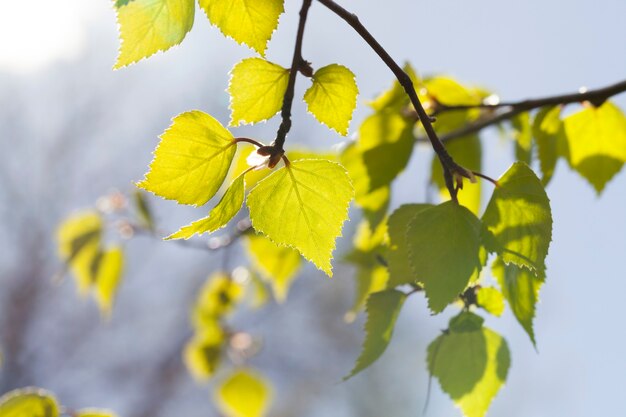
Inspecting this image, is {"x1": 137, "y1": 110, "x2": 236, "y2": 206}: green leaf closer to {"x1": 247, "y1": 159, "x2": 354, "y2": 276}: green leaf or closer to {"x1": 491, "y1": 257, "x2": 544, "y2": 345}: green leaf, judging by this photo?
{"x1": 247, "y1": 159, "x2": 354, "y2": 276}: green leaf

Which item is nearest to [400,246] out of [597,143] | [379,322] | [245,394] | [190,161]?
[379,322]

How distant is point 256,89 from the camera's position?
A: 0.34 metres

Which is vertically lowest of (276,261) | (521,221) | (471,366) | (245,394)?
(245,394)

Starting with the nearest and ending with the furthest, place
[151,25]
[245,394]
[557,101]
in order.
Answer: [151,25]
[557,101]
[245,394]

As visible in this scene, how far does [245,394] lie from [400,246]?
60 cm

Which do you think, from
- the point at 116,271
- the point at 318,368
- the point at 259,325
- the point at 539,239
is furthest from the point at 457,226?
the point at 318,368

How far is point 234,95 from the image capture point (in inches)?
13.6

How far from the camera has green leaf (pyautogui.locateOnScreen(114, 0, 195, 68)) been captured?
0.31m

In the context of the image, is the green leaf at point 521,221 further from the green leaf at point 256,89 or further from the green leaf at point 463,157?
the green leaf at point 463,157

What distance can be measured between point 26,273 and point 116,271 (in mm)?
5554

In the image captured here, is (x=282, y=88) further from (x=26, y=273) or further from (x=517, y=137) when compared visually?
(x=26, y=273)

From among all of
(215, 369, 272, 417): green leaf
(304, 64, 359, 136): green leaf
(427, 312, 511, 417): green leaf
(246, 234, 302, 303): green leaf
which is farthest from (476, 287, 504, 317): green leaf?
(215, 369, 272, 417): green leaf

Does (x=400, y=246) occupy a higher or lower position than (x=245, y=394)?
higher

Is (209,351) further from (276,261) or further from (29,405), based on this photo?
(29,405)
